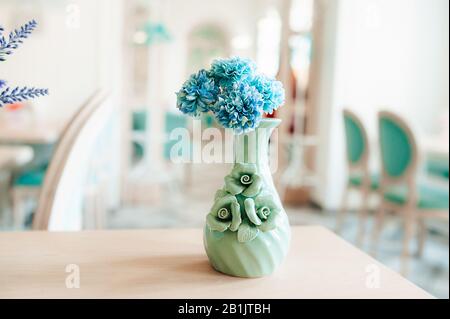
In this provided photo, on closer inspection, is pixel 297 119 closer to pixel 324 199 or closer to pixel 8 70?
pixel 324 199

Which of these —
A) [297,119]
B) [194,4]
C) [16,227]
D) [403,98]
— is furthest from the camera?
[194,4]

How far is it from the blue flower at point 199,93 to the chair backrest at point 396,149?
205cm

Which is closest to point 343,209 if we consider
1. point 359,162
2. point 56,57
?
point 359,162

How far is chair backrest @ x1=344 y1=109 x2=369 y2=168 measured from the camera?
10.3 ft

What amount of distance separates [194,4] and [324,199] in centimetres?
641

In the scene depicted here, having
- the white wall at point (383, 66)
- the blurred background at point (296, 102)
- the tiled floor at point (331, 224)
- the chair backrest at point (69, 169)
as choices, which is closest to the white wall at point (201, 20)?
the blurred background at point (296, 102)

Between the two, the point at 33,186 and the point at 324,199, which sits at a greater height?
the point at 33,186

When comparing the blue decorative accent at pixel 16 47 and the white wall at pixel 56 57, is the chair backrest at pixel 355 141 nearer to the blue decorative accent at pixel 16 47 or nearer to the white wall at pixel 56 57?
the white wall at pixel 56 57

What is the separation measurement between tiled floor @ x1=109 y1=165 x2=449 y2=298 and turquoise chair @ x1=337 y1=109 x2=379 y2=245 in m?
0.34

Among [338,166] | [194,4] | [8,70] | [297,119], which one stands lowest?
[338,166]

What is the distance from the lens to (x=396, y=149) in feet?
8.87
